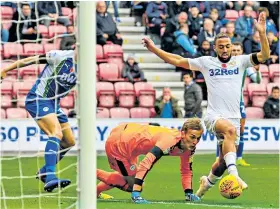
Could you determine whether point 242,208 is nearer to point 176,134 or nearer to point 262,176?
point 176,134

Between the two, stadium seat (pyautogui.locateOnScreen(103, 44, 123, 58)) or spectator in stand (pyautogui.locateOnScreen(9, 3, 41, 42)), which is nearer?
spectator in stand (pyautogui.locateOnScreen(9, 3, 41, 42))

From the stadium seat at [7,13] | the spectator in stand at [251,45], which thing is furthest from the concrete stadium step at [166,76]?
the stadium seat at [7,13]

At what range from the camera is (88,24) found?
6.03 m

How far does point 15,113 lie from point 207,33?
384 cm

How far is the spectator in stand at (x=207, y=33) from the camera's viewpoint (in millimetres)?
16792

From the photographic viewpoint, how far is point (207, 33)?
1694 centimetres

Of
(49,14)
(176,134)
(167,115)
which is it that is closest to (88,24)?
(176,134)

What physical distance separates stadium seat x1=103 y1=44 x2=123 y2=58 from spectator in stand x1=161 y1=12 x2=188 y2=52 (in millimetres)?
788

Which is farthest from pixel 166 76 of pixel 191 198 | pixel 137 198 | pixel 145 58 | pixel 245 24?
pixel 137 198

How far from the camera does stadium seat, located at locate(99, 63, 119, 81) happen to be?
16391mm

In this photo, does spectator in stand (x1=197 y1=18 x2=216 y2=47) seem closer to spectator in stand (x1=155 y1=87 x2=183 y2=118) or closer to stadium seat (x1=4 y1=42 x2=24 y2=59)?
spectator in stand (x1=155 y1=87 x2=183 y2=118)

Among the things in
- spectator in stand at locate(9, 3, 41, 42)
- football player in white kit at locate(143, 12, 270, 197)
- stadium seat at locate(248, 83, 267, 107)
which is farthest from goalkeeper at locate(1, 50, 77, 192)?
stadium seat at locate(248, 83, 267, 107)

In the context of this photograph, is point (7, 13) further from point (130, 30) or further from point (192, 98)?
point (192, 98)

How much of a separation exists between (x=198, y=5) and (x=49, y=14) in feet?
9.51
